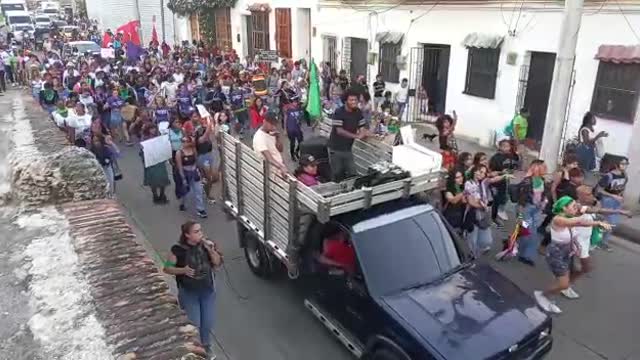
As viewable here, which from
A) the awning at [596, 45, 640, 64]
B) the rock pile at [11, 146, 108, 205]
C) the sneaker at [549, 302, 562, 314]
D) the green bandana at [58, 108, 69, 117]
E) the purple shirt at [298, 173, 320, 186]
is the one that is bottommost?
the sneaker at [549, 302, 562, 314]

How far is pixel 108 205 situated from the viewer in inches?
161

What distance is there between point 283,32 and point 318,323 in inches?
662

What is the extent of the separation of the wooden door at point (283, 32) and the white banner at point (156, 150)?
Answer: 40.8 ft

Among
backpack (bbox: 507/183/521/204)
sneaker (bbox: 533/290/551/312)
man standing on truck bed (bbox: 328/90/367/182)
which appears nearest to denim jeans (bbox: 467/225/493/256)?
backpack (bbox: 507/183/521/204)

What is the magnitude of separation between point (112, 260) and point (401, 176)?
359cm

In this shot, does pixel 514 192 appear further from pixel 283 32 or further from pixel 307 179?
pixel 283 32

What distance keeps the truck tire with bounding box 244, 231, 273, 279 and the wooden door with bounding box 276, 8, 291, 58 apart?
14814 millimetres

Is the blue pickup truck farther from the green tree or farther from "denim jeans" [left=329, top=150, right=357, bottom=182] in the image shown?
the green tree

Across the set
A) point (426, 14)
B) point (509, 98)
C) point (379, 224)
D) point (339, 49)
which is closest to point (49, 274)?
point (379, 224)

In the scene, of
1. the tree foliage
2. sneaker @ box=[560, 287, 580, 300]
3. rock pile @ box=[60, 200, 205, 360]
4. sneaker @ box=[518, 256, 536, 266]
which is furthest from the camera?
the tree foliage

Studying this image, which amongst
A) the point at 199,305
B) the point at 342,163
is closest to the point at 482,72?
the point at 342,163

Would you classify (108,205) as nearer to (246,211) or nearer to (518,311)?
(246,211)

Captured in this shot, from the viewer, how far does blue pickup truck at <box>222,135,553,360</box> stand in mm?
4531

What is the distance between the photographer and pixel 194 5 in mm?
26406
